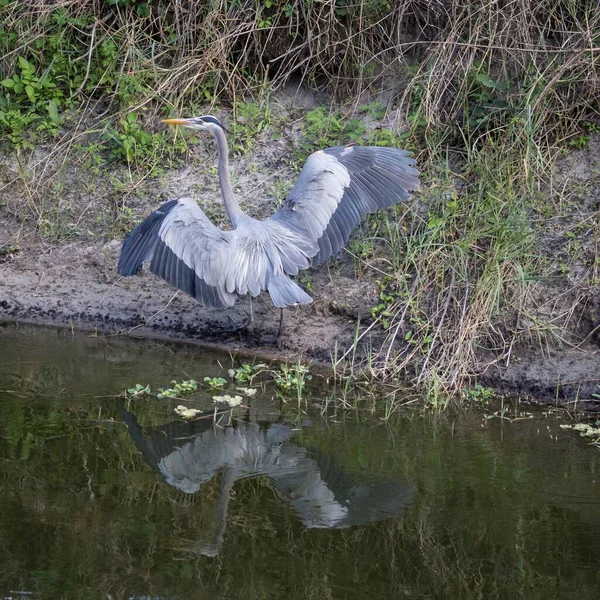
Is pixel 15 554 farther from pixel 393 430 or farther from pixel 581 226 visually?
pixel 581 226

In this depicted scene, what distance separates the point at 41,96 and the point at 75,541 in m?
4.59

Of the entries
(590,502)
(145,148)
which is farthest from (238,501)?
(145,148)

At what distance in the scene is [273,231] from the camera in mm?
5926

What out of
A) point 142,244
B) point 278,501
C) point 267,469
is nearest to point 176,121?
point 142,244

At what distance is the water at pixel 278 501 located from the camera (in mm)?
3482

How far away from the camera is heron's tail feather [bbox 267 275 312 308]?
5438 millimetres

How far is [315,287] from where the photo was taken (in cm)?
643

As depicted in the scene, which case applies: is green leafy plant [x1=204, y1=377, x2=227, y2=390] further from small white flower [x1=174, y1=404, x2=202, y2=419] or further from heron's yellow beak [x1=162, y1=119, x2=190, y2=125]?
heron's yellow beak [x1=162, y1=119, x2=190, y2=125]

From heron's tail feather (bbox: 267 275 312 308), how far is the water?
52cm

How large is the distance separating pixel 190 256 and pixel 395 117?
86.3 inches

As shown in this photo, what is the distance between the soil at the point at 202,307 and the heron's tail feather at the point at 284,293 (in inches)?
22.3

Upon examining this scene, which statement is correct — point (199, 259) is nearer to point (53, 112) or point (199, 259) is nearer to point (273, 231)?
point (273, 231)

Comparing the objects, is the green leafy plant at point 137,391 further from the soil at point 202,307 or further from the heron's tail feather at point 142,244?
the soil at point 202,307

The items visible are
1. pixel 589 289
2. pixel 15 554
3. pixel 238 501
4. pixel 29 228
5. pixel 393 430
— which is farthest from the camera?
pixel 29 228
